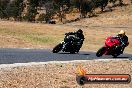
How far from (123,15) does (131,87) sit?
78562 mm

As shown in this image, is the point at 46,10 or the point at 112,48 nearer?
the point at 112,48

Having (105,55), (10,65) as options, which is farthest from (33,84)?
(105,55)

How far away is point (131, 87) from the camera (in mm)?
15234

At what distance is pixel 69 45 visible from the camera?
25938mm

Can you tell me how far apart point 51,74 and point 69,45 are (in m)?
10.3

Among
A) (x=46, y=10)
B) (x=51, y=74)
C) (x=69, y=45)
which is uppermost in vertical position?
(x=51, y=74)

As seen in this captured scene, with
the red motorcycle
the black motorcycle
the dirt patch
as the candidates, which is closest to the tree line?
the black motorcycle

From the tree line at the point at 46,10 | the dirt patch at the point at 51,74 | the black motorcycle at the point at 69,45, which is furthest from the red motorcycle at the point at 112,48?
the tree line at the point at 46,10

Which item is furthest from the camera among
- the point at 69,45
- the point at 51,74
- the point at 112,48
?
the point at 69,45

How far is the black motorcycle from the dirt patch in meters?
6.13

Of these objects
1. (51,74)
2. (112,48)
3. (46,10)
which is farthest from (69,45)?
(46,10)

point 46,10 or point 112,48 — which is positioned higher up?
point 112,48

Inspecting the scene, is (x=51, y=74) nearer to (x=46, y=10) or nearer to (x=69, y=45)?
(x=69, y=45)

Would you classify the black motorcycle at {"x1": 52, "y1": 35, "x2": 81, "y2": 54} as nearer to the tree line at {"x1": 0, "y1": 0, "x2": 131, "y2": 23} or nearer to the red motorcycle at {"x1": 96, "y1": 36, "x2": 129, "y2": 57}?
the red motorcycle at {"x1": 96, "y1": 36, "x2": 129, "y2": 57}
